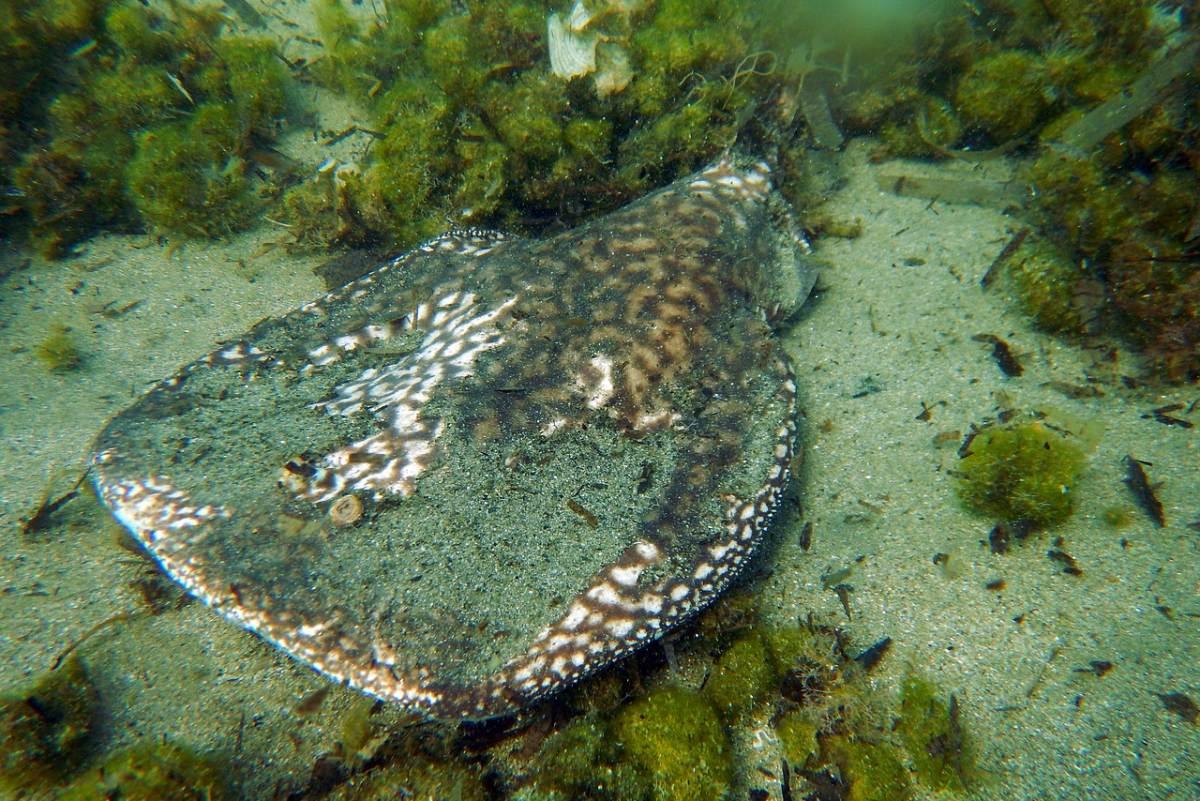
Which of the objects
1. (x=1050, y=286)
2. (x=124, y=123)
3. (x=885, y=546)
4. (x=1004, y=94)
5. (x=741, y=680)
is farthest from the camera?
(x=124, y=123)

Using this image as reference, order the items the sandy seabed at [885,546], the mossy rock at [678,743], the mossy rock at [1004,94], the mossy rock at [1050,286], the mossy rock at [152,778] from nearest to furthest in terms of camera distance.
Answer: the mossy rock at [152,778], the mossy rock at [678,743], the sandy seabed at [885,546], the mossy rock at [1050,286], the mossy rock at [1004,94]

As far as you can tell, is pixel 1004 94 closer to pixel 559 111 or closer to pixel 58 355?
pixel 559 111

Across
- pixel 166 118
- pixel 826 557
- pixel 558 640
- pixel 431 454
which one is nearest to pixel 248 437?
pixel 431 454

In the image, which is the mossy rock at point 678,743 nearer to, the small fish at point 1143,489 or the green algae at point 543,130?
the small fish at point 1143,489

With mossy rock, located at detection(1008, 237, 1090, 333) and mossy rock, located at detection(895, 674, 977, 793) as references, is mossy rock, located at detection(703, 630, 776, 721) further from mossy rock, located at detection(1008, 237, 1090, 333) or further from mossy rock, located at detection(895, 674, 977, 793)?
mossy rock, located at detection(1008, 237, 1090, 333)

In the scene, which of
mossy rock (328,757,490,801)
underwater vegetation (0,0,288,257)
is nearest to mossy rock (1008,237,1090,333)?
mossy rock (328,757,490,801)

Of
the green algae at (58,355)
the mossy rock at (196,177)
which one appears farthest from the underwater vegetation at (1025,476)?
the green algae at (58,355)

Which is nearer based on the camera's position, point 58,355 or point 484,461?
point 484,461

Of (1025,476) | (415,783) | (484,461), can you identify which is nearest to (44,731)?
(415,783)
